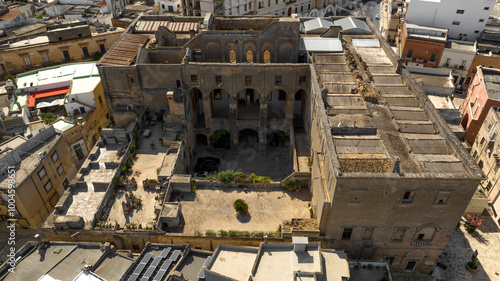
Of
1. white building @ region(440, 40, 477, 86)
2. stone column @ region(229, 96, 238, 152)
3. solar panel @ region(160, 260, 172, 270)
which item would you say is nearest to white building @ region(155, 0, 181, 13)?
stone column @ region(229, 96, 238, 152)

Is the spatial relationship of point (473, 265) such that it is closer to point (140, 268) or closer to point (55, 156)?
point (140, 268)

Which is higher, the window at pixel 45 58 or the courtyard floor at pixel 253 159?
the window at pixel 45 58

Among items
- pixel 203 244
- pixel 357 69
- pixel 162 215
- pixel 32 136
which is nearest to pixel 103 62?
pixel 32 136

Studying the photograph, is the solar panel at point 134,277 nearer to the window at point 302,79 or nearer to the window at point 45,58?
the window at point 302,79

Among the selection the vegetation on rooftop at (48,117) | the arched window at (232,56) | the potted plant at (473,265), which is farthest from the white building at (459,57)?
the vegetation on rooftop at (48,117)

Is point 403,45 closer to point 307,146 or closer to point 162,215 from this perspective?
point 307,146

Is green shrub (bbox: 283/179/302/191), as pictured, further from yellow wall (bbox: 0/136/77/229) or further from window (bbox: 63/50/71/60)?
window (bbox: 63/50/71/60)

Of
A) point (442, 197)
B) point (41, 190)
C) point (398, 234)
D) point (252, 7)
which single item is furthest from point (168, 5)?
point (442, 197)
